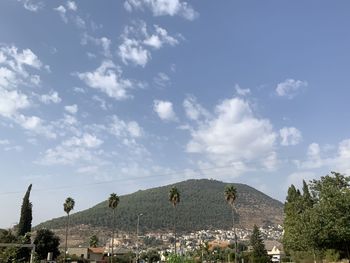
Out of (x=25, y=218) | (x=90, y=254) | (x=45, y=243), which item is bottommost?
(x=90, y=254)

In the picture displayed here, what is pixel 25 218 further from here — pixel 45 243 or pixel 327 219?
pixel 327 219

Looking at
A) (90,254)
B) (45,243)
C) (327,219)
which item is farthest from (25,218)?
(327,219)

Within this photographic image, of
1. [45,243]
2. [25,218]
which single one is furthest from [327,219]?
[45,243]

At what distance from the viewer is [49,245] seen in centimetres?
8862

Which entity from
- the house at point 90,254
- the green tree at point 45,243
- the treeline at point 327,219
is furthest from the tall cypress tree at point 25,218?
the treeline at point 327,219

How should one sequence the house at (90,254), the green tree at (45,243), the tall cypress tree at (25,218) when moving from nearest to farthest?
the tall cypress tree at (25,218) → the green tree at (45,243) → the house at (90,254)

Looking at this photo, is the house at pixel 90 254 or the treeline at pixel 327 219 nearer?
the treeline at pixel 327 219

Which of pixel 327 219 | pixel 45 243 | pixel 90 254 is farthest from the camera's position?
pixel 90 254

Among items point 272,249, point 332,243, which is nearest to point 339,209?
point 332,243

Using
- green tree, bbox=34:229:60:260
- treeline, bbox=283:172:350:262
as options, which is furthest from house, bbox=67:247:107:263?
treeline, bbox=283:172:350:262

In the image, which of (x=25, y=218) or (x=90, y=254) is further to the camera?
(x=90, y=254)

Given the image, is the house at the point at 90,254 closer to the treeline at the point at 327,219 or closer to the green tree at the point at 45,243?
the green tree at the point at 45,243

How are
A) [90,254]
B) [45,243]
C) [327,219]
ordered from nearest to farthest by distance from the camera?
[327,219] < [45,243] < [90,254]

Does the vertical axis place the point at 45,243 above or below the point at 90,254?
above
